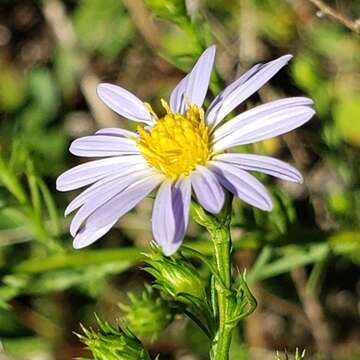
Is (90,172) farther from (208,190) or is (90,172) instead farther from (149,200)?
(149,200)

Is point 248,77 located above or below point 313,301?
above

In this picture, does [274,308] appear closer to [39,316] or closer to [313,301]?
[313,301]

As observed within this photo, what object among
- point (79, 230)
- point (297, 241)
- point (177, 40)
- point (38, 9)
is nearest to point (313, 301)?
point (297, 241)

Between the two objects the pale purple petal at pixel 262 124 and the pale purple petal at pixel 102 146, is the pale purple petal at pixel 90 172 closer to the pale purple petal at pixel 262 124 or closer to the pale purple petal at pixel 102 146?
the pale purple petal at pixel 102 146

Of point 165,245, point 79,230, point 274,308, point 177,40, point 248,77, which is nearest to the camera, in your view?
point 165,245

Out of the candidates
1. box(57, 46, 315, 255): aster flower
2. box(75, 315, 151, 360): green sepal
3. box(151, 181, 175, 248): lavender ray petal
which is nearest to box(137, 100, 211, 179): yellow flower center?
box(57, 46, 315, 255): aster flower

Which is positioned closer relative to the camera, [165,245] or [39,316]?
[165,245]

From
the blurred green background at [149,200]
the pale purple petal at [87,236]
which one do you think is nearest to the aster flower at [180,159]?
the pale purple petal at [87,236]
